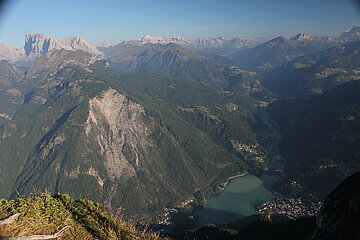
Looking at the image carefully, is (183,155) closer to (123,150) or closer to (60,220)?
(123,150)

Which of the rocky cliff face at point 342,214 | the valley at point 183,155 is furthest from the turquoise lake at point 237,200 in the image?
the rocky cliff face at point 342,214

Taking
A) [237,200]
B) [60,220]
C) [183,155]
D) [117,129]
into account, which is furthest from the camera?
[183,155]

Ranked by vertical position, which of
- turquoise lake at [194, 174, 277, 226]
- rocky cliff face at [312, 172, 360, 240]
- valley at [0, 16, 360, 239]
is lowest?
turquoise lake at [194, 174, 277, 226]

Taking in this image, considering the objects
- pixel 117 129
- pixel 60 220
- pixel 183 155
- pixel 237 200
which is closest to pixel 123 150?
pixel 117 129

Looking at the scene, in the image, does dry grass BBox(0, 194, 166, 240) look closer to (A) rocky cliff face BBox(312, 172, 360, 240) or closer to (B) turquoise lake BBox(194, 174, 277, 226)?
(A) rocky cliff face BBox(312, 172, 360, 240)

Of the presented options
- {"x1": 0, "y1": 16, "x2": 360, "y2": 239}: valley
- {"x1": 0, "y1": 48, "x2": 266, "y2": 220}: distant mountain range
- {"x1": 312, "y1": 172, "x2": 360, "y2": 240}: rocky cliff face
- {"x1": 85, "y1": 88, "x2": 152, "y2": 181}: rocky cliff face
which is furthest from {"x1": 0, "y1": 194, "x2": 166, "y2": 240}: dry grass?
{"x1": 85, "y1": 88, "x2": 152, "y2": 181}: rocky cliff face

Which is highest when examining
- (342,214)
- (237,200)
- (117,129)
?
(342,214)
